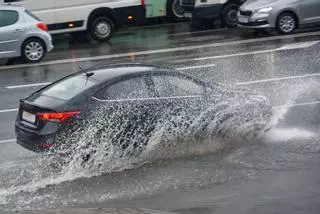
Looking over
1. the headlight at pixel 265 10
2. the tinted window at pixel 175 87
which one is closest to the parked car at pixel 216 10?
the headlight at pixel 265 10

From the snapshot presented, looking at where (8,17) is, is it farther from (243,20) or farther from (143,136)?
(143,136)

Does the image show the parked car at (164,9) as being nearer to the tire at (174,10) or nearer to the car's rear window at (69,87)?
the tire at (174,10)

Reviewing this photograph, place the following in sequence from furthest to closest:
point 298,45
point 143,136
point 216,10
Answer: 1. point 216,10
2. point 298,45
3. point 143,136

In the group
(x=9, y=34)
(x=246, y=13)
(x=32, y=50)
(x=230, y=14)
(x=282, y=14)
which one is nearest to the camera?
(x=9, y=34)

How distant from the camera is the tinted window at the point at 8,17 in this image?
19.4 meters

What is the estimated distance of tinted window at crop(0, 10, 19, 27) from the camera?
19406 mm

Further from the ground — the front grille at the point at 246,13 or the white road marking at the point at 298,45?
the front grille at the point at 246,13

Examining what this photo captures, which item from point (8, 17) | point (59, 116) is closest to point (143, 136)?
point (59, 116)

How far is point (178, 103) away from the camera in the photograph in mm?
9766

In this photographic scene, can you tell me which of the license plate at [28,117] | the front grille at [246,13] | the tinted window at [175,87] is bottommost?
the front grille at [246,13]

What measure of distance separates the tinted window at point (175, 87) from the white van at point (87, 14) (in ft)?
42.7

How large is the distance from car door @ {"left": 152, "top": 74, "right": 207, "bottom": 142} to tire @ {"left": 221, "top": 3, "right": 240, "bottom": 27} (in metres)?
13.7

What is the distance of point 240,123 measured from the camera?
405 inches

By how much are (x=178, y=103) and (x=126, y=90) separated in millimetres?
728
